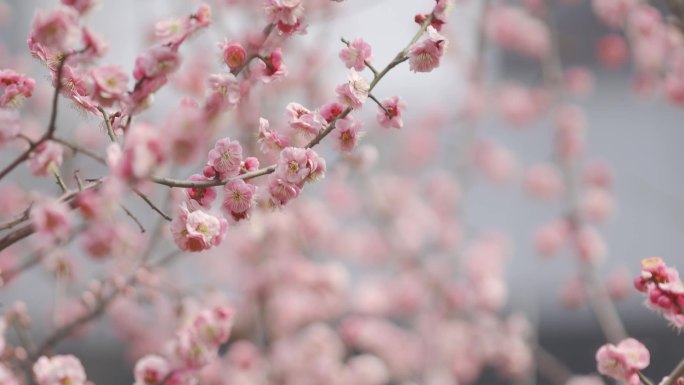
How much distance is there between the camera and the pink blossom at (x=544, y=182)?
4.93 m

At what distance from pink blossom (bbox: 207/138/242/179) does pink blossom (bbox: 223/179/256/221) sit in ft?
0.08

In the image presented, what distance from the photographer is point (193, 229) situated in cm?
123

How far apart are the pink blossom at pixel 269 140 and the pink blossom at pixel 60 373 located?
1.59 feet

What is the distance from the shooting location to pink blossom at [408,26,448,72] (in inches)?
50.1

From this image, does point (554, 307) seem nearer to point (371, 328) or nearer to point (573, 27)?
point (371, 328)

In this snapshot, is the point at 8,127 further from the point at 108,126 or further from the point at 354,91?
the point at 354,91

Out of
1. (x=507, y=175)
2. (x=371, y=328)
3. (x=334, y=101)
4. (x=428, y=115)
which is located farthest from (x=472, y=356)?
(x=334, y=101)

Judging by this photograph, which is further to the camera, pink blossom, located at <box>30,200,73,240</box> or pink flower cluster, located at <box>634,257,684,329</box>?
pink flower cluster, located at <box>634,257,684,329</box>

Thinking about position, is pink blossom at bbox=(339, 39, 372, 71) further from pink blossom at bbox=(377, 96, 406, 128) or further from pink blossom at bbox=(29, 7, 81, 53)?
pink blossom at bbox=(29, 7, 81, 53)

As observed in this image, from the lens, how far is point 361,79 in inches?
49.1

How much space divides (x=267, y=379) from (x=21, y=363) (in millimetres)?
1658

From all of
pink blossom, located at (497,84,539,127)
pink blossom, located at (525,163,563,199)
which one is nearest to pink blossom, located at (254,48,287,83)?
pink blossom, located at (525,163,563,199)

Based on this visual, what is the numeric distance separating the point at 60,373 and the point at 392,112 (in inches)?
28.3

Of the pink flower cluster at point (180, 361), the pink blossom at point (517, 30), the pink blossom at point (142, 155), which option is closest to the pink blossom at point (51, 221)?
the pink blossom at point (142, 155)
